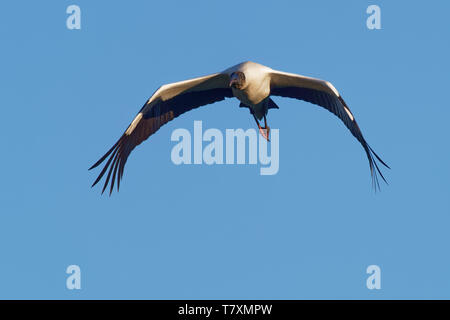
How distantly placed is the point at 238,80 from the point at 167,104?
1.88 m

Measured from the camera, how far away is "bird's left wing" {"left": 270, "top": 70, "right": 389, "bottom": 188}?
1588 cm

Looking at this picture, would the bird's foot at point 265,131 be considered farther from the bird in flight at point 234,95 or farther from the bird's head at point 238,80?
the bird's head at point 238,80

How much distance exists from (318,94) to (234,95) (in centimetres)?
159

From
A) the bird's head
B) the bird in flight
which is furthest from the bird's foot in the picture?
the bird's head

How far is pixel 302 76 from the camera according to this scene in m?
16.2

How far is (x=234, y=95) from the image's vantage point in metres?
16.5

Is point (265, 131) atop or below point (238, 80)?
below

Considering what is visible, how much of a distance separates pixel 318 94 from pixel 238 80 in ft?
5.72

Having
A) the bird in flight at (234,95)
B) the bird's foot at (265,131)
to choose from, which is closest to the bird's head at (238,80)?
the bird in flight at (234,95)

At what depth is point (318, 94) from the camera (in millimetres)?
16578

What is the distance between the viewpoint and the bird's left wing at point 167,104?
16328 mm

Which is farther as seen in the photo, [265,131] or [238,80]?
[265,131]
